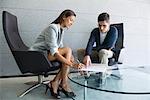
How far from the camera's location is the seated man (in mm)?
3146

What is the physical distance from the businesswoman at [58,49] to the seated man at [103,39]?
54cm

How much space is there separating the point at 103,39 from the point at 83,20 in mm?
894

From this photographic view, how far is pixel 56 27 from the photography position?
266 cm

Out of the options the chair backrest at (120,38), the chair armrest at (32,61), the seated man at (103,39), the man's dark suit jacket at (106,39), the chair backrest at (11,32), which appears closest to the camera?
the chair armrest at (32,61)

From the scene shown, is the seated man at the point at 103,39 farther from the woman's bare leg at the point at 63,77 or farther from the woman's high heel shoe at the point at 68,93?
the woman's high heel shoe at the point at 68,93

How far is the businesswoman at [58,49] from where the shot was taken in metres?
2.61

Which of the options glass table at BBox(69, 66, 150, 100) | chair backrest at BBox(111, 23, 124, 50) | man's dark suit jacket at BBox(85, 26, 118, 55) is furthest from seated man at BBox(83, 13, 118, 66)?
glass table at BBox(69, 66, 150, 100)

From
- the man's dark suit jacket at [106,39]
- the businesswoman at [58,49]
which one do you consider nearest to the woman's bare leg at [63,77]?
the businesswoman at [58,49]

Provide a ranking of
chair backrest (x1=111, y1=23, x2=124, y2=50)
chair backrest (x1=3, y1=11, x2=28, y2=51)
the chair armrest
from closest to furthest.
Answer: the chair armrest
chair backrest (x1=3, y1=11, x2=28, y2=51)
chair backrest (x1=111, y1=23, x2=124, y2=50)

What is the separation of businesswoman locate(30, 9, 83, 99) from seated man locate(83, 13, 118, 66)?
0.54m

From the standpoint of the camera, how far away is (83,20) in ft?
13.5

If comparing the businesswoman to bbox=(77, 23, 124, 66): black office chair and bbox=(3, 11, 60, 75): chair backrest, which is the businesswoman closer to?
bbox=(3, 11, 60, 75): chair backrest

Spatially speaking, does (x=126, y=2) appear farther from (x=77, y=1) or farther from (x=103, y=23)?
(x=103, y=23)

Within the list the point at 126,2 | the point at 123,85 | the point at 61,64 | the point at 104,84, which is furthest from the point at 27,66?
the point at 126,2
